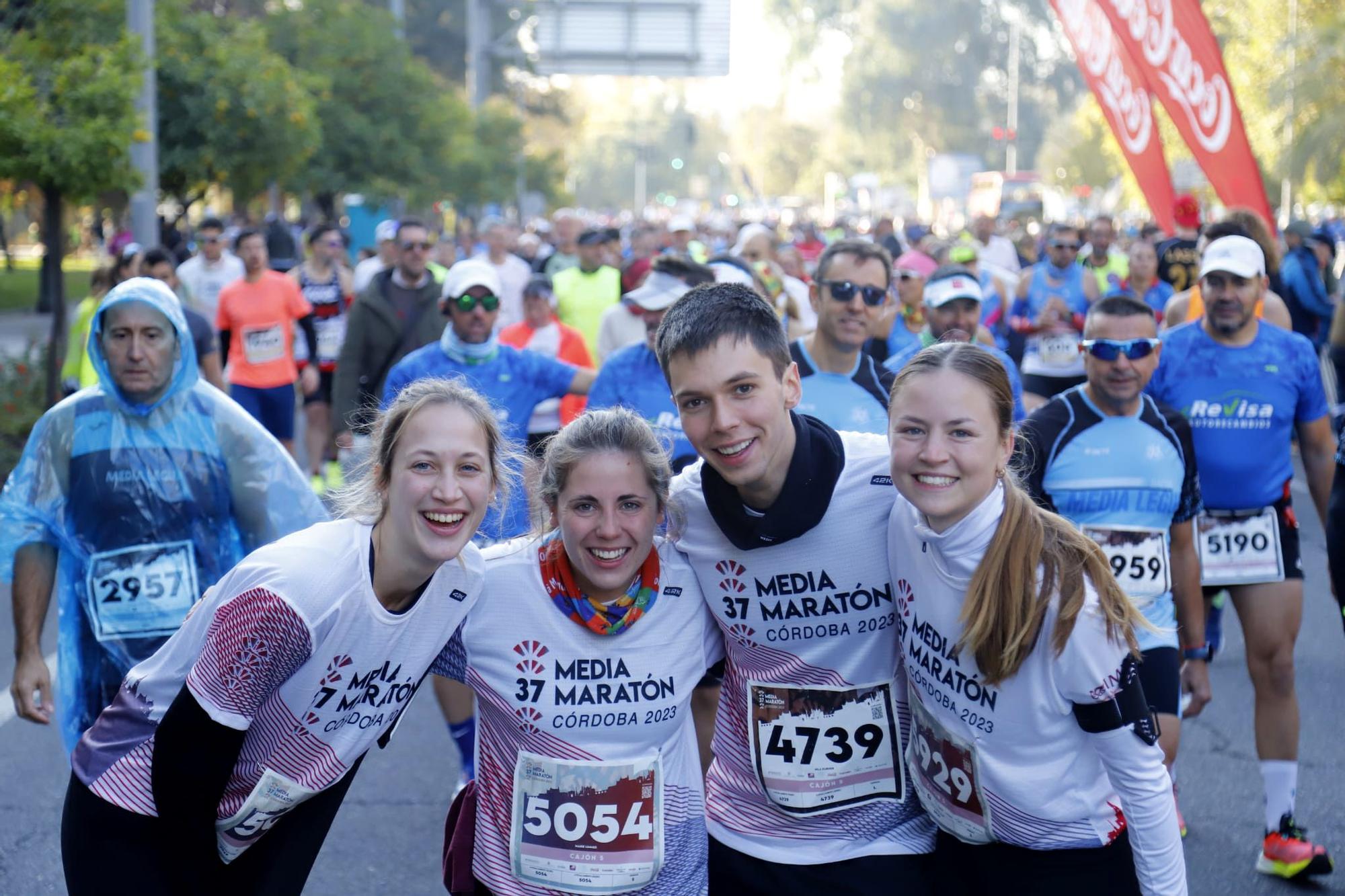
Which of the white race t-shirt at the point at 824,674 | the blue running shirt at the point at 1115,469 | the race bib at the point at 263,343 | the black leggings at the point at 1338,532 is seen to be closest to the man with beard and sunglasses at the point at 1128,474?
the blue running shirt at the point at 1115,469

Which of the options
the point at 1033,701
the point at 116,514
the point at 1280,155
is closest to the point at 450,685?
the point at 116,514

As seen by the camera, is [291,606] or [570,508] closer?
[291,606]

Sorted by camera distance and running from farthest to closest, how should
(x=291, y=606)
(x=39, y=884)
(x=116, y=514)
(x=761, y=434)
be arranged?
(x=39, y=884) < (x=116, y=514) < (x=761, y=434) < (x=291, y=606)

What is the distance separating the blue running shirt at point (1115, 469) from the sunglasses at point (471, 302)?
2.74 m

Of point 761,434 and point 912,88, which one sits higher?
point 912,88

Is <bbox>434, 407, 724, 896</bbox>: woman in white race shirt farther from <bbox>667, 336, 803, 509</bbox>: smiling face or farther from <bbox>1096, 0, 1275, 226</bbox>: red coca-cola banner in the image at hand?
<bbox>1096, 0, 1275, 226</bbox>: red coca-cola banner

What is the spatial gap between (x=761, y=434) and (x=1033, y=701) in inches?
28.7

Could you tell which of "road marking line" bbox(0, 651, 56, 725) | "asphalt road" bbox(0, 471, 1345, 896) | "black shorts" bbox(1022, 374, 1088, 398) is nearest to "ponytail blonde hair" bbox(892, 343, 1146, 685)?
"asphalt road" bbox(0, 471, 1345, 896)

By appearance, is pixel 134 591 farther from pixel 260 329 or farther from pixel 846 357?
pixel 260 329

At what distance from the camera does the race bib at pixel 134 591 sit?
13.3 feet

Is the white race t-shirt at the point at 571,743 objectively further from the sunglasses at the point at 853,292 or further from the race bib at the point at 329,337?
the race bib at the point at 329,337

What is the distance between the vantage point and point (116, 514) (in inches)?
159

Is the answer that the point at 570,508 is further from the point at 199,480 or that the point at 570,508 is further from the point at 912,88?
Answer: the point at 912,88

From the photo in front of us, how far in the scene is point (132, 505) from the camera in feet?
13.3
